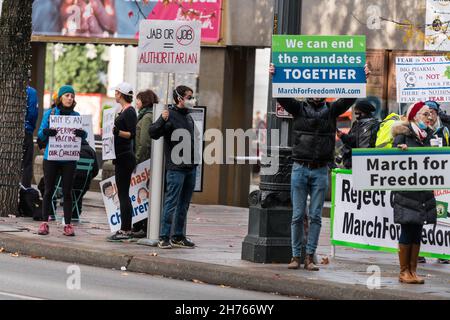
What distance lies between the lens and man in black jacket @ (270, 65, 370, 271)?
13.0 meters

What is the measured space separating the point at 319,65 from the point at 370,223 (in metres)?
2.19

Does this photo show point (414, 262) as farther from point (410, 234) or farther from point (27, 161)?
point (27, 161)

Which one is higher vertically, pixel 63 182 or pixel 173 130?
pixel 173 130

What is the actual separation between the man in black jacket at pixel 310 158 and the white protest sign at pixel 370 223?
136cm

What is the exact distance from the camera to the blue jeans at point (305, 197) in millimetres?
13031

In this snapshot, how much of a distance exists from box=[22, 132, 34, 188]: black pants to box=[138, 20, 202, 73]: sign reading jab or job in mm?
4446

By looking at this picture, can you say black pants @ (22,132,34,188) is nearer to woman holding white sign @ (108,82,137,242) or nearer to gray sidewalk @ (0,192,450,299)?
gray sidewalk @ (0,192,450,299)

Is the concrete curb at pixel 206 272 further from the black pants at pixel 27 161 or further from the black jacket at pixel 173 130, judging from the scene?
the black pants at pixel 27 161

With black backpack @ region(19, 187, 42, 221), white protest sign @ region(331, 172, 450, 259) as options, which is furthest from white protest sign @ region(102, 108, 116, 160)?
white protest sign @ region(331, 172, 450, 259)

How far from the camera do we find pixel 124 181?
595 inches

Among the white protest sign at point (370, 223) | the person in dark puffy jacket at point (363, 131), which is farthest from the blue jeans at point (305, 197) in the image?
the person in dark puffy jacket at point (363, 131)

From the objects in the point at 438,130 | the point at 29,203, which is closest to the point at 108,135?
the point at 29,203
